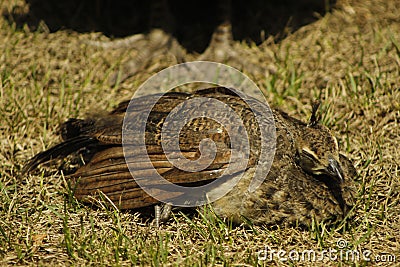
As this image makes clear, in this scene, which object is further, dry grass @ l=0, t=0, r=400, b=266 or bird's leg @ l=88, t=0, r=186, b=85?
bird's leg @ l=88, t=0, r=186, b=85

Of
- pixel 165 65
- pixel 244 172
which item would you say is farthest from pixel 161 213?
pixel 165 65

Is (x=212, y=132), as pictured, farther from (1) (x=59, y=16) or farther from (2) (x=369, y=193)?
(1) (x=59, y=16)

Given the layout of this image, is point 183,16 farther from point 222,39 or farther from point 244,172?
point 244,172

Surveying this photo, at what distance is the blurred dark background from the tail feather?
1829 millimetres

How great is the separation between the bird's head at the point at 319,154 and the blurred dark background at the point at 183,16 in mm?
2112

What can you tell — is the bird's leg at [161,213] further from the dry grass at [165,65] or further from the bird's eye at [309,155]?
the bird's eye at [309,155]

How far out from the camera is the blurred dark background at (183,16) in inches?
219

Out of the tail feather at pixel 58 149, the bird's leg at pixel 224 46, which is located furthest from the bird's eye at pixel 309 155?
the bird's leg at pixel 224 46

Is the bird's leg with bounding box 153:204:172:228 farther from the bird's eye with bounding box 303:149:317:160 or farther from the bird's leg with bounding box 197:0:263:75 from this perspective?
the bird's leg with bounding box 197:0:263:75

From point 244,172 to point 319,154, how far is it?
0.45m

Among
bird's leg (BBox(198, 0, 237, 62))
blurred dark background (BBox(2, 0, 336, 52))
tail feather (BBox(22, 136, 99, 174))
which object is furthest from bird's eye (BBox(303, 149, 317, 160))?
blurred dark background (BBox(2, 0, 336, 52))

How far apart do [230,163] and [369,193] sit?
3.24 feet

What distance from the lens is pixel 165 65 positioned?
5.22 m

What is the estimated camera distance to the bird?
342 centimetres
